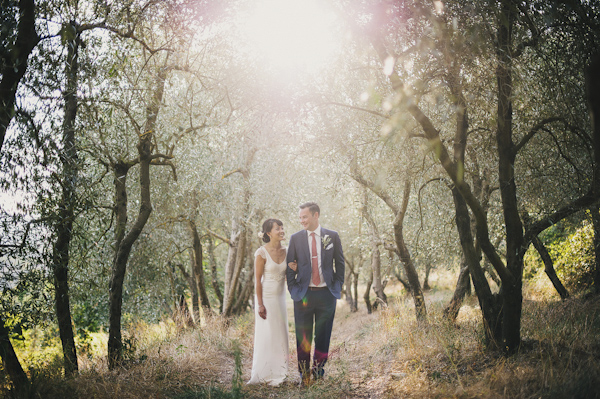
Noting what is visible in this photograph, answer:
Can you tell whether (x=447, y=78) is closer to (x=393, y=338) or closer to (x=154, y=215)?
(x=393, y=338)

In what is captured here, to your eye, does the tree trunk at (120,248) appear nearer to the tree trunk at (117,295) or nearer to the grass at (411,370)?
the tree trunk at (117,295)

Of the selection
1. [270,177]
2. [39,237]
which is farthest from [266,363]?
[270,177]

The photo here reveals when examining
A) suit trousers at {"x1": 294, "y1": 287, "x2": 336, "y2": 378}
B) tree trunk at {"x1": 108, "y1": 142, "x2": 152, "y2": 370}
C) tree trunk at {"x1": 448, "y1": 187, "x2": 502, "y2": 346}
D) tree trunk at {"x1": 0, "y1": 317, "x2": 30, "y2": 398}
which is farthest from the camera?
tree trunk at {"x1": 108, "y1": 142, "x2": 152, "y2": 370}

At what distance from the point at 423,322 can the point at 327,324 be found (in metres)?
2.75

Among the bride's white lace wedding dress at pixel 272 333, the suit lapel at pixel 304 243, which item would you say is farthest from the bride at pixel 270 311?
the suit lapel at pixel 304 243

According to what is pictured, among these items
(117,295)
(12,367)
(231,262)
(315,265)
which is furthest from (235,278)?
(12,367)

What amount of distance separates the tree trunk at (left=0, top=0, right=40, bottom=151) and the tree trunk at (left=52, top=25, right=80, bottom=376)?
0.40 m

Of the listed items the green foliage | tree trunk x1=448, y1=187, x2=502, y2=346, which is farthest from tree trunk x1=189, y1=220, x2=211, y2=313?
the green foliage

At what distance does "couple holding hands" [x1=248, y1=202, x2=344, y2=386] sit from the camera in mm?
5711

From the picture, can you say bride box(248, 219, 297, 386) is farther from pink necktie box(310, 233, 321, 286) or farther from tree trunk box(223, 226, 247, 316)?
tree trunk box(223, 226, 247, 316)

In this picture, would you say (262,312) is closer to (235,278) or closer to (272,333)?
(272,333)

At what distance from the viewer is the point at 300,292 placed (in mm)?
5719

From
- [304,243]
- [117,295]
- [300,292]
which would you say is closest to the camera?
[300,292]

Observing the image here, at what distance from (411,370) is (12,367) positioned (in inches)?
177
